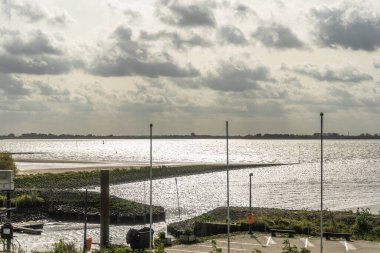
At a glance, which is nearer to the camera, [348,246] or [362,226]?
[348,246]

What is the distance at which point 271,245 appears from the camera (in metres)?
40.8

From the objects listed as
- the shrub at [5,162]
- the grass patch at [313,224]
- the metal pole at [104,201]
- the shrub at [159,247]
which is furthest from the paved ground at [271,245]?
the shrub at [5,162]

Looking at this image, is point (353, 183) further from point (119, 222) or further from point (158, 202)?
point (119, 222)

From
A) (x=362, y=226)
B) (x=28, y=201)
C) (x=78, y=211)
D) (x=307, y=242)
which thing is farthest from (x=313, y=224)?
(x=28, y=201)

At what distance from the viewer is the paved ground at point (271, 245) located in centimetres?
3919

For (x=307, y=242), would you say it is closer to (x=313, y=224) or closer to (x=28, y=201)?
(x=313, y=224)

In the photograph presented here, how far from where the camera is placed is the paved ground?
39.2 m

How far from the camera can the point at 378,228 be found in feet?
170

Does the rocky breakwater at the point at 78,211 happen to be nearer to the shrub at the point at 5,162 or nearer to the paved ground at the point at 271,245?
the shrub at the point at 5,162

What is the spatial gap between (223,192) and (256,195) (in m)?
8.22

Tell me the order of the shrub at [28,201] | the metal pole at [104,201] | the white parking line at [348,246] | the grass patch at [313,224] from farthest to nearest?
1. the shrub at [28,201]
2. the metal pole at [104,201]
3. the grass patch at [313,224]
4. the white parking line at [348,246]

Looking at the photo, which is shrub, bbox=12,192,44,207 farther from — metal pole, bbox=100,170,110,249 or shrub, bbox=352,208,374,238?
shrub, bbox=352,208,374,238

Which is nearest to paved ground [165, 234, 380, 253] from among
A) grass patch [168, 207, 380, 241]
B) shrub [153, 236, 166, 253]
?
shrub [153, 236, 166, 253]

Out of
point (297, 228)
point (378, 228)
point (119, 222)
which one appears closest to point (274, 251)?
point (297, 228)
